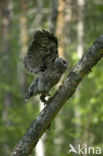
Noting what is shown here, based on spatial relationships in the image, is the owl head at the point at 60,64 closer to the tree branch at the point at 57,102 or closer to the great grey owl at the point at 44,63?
the great grey owl at the point at 44,63

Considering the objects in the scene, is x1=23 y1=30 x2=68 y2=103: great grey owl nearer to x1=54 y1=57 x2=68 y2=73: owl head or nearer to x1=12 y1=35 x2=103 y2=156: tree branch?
x1=54 y1=57 x2=68 y2=73: owl head

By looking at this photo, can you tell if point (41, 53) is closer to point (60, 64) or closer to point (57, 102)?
point (60, 64)

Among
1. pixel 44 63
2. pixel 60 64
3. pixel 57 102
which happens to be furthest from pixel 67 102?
pixel 57 102

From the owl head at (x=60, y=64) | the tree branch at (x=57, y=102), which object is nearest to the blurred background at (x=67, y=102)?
the owl head at (x=60, y=64)

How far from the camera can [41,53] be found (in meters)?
6.15

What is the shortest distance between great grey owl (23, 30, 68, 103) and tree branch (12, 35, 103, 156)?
0.71m

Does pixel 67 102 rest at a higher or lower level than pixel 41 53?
higher

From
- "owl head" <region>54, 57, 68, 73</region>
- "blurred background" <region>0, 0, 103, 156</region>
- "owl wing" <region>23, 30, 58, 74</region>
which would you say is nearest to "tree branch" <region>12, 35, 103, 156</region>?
"owl head" <region>54, 57, 68, 73</region>

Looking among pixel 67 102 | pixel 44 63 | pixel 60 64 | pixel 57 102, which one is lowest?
pixel 57 102

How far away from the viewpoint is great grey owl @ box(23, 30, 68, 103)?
603 centimetres

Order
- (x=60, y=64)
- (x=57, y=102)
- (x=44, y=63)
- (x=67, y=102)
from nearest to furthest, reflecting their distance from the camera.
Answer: (x=57, y=102), (x=60, y=64), (x=44, y=63), (x=67, y=102)

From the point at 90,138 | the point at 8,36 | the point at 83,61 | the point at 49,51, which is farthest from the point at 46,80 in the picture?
the point at 8,36

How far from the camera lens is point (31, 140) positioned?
530 cm

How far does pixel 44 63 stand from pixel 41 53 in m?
0.14
